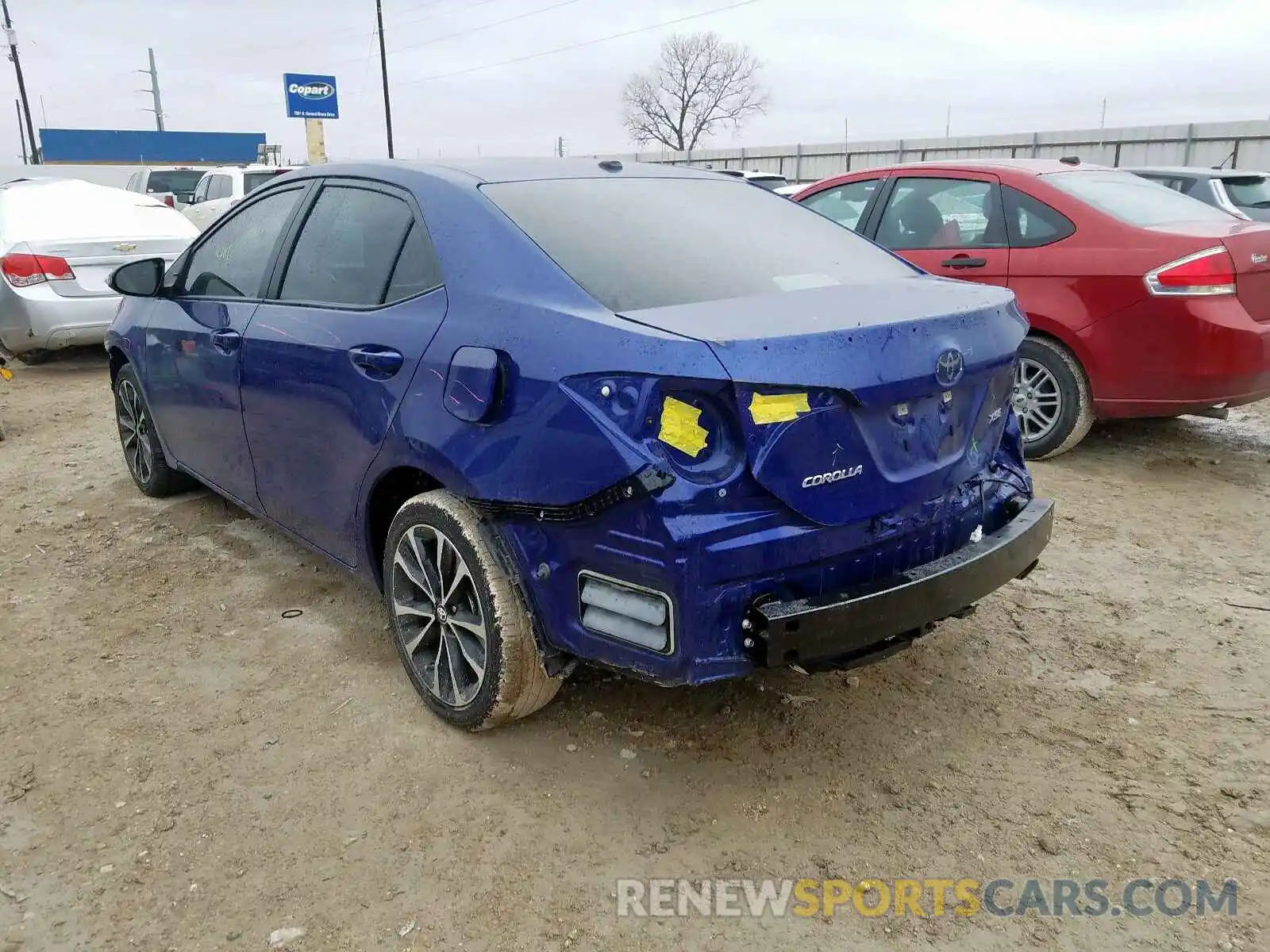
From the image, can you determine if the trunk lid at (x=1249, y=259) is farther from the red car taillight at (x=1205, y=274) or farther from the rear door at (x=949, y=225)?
the rear door at (x=949, y=225)

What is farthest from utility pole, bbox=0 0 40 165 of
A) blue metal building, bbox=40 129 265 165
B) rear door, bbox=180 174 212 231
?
rear door, bbox=180 174 212 231

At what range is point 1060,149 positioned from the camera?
22.5 metres

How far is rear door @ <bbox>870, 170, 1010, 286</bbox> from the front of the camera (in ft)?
18.3

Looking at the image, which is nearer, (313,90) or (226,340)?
(226,340)

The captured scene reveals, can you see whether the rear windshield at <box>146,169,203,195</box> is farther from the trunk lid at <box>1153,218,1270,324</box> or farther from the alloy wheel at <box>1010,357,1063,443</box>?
the trunk lid at <box>1153,218,1270,324</box>

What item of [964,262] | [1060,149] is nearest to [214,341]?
[964,262]

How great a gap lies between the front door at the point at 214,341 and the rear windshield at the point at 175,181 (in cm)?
1655

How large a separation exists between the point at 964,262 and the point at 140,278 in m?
4.36

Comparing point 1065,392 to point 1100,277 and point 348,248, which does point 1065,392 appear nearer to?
point 1100,277

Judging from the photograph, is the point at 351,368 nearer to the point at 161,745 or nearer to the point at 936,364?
the point at 161,745

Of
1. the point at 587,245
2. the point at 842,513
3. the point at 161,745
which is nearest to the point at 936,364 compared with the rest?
the point at 842,513

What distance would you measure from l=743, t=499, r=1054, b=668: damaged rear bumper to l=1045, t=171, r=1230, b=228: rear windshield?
3.35 metres

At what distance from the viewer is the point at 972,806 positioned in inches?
99.7

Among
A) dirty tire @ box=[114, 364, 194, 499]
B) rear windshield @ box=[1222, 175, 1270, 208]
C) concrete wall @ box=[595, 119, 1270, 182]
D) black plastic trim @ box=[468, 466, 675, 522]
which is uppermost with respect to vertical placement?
concrete wall @ box=[595, 119, 1270, 182]
